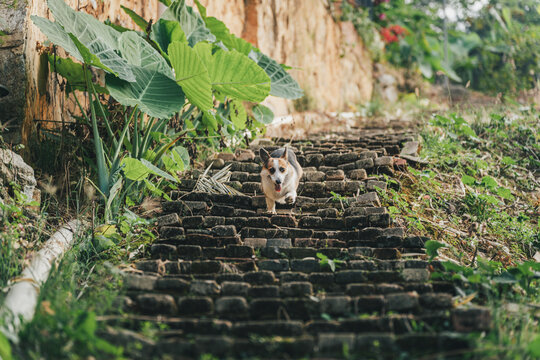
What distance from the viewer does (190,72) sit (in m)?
4.10

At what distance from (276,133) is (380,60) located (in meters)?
6.58

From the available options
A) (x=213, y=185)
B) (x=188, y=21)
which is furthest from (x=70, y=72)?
(x=213, y=185)

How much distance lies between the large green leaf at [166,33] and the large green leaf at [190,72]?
1.73 feet

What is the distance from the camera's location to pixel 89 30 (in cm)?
402

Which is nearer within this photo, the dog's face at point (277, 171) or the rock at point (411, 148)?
the dog's face at point (277, 171)

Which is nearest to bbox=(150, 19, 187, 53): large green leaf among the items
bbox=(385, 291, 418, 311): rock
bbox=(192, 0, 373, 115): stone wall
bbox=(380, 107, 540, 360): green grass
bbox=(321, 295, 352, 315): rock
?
bbox=(380, 107, 540, 360): green grass

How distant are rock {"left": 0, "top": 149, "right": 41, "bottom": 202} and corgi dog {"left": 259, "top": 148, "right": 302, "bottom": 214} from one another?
179 cm

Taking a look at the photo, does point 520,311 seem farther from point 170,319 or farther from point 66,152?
point 66,152

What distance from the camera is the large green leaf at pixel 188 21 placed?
16.2 feet

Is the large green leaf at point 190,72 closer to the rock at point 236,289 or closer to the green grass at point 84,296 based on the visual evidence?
the green grass at point 84,296

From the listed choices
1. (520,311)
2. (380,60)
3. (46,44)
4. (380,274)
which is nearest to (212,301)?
(380,274)

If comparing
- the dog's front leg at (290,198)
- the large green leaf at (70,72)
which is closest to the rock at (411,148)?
the dog's front leg at (290,198)

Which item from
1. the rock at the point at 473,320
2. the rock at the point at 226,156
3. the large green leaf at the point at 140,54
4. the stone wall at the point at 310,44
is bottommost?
the rock at the point at 473,320

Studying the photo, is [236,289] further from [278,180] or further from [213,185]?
[213,185]
